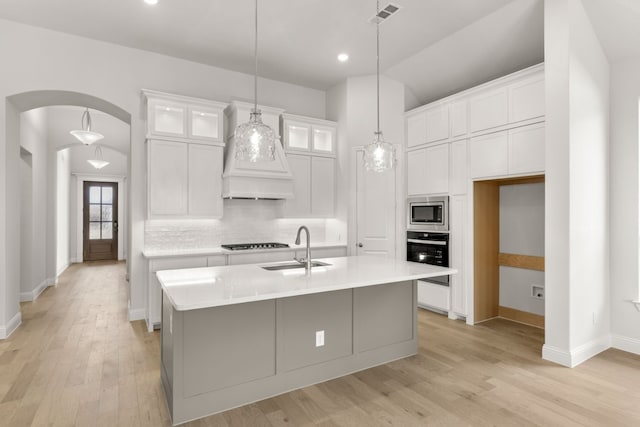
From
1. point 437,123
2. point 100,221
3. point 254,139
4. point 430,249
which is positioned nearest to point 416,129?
point 437,123

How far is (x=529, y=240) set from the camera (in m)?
4.38

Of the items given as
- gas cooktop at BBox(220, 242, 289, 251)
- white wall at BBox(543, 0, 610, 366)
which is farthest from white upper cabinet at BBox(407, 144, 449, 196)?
gas cooktop at BBox(220, 242, 289, 251)

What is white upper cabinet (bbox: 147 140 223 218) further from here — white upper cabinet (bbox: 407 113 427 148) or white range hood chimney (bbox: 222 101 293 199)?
white upper cabinet (bbox: 407 113 427 148)

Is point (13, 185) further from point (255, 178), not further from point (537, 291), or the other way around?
point (537, 291)

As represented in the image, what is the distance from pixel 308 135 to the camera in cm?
528

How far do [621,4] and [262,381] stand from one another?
4417 mm

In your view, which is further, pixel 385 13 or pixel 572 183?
pixel 385 13

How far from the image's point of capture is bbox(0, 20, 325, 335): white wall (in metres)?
3.83

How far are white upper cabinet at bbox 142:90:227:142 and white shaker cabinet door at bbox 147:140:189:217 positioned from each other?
151 mm

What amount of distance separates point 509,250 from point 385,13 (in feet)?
10.7

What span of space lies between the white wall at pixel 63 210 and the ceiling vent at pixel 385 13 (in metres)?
7.72

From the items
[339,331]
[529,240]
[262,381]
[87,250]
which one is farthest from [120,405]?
[87,250]

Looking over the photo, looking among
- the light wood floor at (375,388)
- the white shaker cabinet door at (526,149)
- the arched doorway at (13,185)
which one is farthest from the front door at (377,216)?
the arched doorway at (13,185)

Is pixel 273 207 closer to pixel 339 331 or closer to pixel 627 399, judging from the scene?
pixel 339 331
